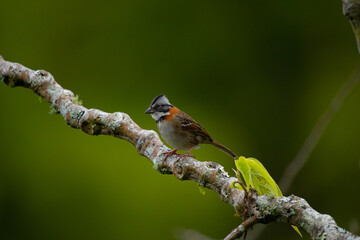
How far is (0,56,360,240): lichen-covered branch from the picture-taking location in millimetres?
1591

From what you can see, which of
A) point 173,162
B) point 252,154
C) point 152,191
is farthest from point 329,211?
point 173,162

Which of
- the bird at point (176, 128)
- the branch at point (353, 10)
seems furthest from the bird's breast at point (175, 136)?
the branch at point (353, 10)

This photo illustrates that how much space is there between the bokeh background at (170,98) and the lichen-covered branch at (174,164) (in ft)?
6.99

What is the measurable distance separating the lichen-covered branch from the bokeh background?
6.99ft

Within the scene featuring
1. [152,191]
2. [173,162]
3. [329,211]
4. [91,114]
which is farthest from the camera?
[329,211]

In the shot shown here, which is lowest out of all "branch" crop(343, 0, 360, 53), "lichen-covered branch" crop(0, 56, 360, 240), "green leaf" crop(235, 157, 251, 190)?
"lichen-covered branch" crop(0, 56, 360, 240)

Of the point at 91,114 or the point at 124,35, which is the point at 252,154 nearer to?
the point at 124,35

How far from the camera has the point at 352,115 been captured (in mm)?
5664


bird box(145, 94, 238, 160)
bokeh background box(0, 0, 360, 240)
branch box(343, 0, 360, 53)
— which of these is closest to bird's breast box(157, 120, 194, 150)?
bird box(145, 94, 238, 160)

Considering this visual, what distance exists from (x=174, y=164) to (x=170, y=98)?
3273 mm

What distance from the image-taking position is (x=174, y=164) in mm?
2320

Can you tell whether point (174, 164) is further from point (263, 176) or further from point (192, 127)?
point (192, 127)

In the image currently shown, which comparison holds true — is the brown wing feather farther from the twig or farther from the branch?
the branch

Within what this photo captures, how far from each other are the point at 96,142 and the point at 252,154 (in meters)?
1.87
